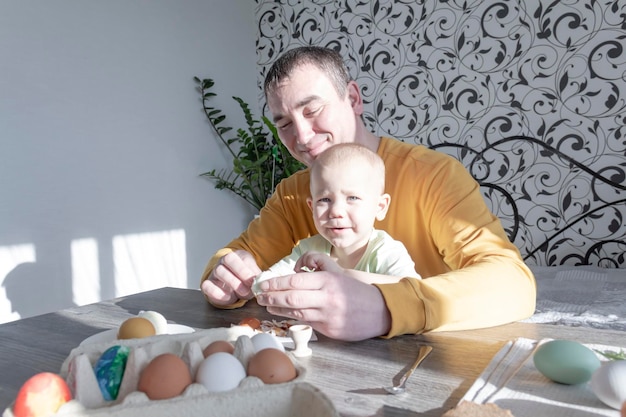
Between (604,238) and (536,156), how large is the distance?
1.84 ft

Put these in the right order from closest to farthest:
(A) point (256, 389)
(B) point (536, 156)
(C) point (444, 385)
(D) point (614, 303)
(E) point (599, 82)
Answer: (A) point (256, 389) < (C) point (444, 385) < (D) point (614, 303) < (E) point (599, 82) < (B) point (536, 156)

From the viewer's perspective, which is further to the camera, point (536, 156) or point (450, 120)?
point (450, 120)

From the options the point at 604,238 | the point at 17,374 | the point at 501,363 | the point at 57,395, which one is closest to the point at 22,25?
the point at 17,374

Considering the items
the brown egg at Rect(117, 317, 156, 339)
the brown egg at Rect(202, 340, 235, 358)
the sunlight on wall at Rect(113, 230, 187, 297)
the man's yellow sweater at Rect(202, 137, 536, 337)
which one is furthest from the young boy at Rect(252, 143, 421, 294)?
the sunlight on wall at Rect(113, 230, 187, 297)

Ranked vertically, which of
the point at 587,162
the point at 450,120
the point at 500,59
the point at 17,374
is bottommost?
the point at 17,374

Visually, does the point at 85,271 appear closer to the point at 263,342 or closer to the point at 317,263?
the point at 317,263

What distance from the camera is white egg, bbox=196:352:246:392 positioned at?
53 centimetres

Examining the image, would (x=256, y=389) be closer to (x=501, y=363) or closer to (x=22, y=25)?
(x=501, y=363)

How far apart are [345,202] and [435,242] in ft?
1.02

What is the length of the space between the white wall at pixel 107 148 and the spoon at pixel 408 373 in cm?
219

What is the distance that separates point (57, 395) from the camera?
495 millimetres

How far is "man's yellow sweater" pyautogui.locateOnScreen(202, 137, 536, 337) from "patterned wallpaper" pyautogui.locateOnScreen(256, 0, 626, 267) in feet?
5.68

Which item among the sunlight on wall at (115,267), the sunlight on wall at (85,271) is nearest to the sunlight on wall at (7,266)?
the sunlight on wall at (115,267)

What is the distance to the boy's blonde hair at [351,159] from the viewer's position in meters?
1.17
